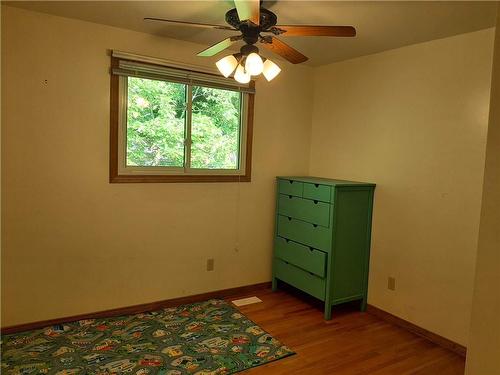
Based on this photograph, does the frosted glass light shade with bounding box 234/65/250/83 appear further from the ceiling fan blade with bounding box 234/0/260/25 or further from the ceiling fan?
the ceiling fan blade with bounding box 234/0/260/25

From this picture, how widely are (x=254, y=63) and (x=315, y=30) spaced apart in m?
0.36

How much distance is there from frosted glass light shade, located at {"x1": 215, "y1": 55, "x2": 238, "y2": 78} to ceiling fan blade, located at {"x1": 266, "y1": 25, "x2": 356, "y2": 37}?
279mm

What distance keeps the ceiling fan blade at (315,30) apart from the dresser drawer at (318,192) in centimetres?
134

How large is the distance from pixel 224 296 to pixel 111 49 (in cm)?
A: 234

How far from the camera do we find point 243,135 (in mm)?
3398

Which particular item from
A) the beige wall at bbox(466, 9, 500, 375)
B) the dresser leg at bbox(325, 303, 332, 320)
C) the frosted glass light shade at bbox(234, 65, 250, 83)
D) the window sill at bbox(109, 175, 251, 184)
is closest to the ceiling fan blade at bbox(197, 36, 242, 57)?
the frosted glass light shade at bbox(234, 65, 250, 83)

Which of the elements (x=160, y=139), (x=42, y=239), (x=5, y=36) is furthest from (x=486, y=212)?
(x=5, y=36)

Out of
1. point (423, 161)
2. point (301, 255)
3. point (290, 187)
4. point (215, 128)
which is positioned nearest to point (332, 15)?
point (423, 161)

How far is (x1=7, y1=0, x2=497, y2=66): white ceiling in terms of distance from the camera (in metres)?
2.12

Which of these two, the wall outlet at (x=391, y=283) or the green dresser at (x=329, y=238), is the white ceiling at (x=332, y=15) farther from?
the wall outlet at (x=391, y=283)

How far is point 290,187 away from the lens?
3387 mm

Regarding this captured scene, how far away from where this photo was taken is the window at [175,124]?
2.81m

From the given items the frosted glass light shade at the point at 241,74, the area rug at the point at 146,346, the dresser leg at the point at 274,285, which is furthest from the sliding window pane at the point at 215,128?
the area rug at the point at 146,346

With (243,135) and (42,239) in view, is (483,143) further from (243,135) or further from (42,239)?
(42,239)
